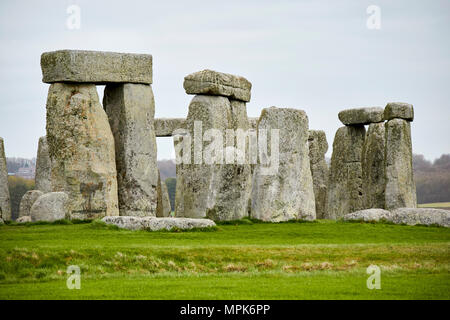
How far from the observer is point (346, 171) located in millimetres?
36125

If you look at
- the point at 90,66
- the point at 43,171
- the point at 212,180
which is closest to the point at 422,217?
the point at 212,180

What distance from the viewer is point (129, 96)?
2720 centimetres

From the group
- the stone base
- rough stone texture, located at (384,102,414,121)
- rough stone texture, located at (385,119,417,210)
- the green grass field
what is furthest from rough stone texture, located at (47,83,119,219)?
rough stone texture, located at (384,102,414,121)

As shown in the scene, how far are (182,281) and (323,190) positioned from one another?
21.3 meters

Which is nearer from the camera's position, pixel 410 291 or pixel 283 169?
pixel 410 291

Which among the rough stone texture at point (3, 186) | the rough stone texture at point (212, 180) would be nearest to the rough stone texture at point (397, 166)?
the rough stone texture at point (212, 180)

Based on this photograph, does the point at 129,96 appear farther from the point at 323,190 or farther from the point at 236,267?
the point at 323,190

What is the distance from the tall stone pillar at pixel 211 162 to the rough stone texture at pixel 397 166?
566cm

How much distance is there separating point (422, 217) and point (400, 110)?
600 centimetres

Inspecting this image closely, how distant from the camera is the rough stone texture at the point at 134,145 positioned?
89.5 feet

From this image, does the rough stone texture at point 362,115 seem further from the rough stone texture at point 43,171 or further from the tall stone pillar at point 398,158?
the rough stone texture at point 43,171

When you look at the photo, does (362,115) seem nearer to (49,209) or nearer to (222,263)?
(49,209)

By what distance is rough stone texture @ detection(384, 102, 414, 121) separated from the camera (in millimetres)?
30688
